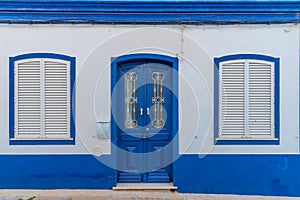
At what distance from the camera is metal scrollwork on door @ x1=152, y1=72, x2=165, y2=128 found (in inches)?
234

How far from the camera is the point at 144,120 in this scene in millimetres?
5926

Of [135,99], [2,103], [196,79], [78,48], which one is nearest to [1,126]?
[2,103]

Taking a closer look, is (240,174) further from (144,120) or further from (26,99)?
(26,99)

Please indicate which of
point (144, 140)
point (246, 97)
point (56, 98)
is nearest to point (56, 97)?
point (56, 98)

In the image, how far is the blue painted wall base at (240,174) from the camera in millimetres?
5711

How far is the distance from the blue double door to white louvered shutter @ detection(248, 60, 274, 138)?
58.3 inches

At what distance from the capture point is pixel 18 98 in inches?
227

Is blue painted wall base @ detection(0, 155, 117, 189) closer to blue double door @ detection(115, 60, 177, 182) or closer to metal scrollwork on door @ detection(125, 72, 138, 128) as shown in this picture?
blue double door @ detection(115, 60, 177, 182)

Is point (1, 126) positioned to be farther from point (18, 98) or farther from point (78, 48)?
point (78, 48)

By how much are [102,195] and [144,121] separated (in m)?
1.52

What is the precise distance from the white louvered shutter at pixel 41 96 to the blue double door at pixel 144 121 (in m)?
1.01

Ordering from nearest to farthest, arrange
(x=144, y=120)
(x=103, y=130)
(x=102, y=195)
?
(x=102, y=195) < (x=103, y=130) < (x=144, y=120)

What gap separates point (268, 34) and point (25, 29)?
443 cm

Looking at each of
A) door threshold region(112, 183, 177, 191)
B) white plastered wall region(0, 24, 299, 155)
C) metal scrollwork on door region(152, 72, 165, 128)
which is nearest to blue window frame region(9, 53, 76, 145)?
white plastered wall region(0, 24, 299, 155)
